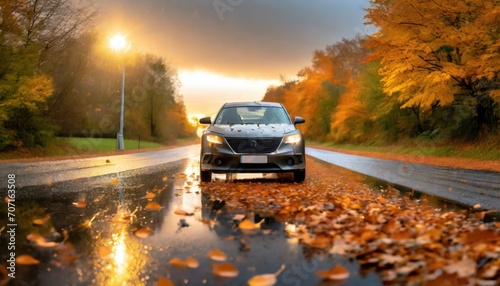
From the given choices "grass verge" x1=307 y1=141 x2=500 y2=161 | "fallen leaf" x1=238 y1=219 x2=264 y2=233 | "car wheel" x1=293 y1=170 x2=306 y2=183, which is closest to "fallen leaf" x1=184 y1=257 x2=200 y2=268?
"fallen leaf" x1=238 y1=219 x2=264 y2=233

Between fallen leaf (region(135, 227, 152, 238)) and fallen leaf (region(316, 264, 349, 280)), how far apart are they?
6.55 ft

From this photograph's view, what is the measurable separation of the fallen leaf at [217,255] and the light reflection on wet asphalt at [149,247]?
0.07 metres

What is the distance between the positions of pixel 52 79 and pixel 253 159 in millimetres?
20028

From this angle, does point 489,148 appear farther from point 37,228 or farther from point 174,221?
point 37,228

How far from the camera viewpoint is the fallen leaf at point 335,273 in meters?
2.93

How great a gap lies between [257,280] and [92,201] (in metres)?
4.61

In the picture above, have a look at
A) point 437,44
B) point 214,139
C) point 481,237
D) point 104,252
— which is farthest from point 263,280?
point 437,44

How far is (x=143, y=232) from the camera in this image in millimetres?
4375

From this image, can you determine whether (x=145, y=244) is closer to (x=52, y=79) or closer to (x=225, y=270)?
(x=225, y=270)

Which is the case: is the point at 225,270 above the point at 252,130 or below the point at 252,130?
below

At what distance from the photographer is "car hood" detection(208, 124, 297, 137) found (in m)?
9.03

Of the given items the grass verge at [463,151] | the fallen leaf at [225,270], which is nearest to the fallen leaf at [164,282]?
the fallen leaf at [225,270]

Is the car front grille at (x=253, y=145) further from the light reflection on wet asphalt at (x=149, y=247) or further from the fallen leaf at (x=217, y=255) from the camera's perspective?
the fallen leaf at (x=217, y=255)

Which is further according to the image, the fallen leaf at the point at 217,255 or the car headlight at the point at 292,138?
the car headlight at the point at 292,138
